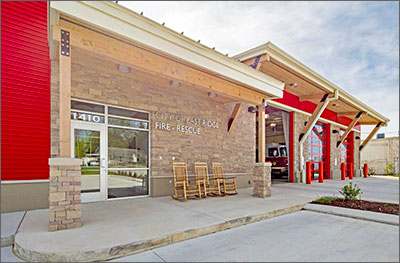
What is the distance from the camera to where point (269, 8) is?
429 centimetres

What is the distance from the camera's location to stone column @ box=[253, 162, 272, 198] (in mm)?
6621

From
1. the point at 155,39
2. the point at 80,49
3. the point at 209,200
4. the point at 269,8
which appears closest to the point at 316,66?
the point at 269,8

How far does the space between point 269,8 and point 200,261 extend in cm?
413

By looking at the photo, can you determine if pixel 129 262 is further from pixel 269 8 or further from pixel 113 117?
pixel 269 8

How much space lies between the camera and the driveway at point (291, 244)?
9.57 ft

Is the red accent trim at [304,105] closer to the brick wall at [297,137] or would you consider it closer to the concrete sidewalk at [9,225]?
the brick wall at [297,137]

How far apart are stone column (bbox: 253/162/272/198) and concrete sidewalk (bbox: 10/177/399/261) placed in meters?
0.56

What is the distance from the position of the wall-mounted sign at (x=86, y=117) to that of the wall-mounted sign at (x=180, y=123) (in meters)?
1.43

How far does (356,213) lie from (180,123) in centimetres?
473

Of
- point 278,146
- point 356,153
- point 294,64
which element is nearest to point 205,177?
point 294,64

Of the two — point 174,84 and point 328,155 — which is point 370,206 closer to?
point 174,84

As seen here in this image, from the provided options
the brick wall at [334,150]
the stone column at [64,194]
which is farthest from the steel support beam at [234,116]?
the brick wall at [334,150]

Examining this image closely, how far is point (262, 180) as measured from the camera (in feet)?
21.8

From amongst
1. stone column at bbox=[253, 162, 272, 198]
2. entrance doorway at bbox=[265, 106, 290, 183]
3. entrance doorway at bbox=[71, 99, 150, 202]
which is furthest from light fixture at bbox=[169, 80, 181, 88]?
entrance doorway at bbox=[265, 106, 290, 183]
